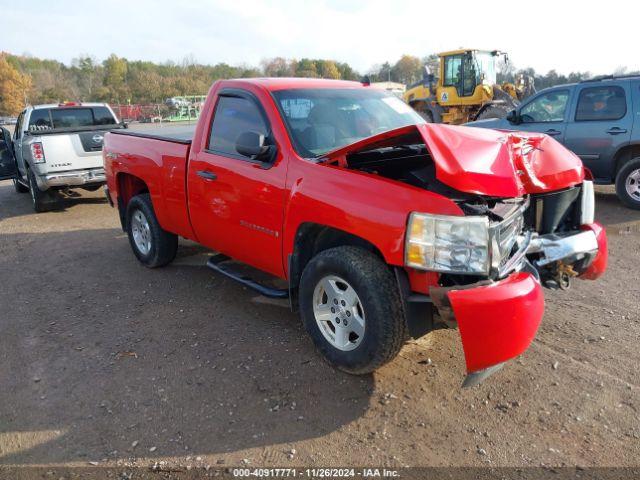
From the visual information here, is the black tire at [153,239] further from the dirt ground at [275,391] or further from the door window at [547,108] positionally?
the door window at [547,108]

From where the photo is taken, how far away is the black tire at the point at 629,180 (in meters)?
7.59

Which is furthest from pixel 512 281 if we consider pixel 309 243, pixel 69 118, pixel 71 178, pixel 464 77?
pixel 464 77

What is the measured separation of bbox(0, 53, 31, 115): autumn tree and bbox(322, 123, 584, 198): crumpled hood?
3287 inches

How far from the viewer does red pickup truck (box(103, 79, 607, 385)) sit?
9.04 feet

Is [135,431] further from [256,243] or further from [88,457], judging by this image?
[256,243]

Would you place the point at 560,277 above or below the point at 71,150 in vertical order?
below

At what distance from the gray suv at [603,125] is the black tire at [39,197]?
27.9 feet

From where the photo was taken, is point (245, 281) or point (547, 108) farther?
point (547, 108)

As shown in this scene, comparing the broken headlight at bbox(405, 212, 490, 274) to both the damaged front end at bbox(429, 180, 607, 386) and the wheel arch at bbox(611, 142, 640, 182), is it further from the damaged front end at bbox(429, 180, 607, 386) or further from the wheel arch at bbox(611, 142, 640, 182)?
the wheel arch at bbox(611, 142, 640, 182)

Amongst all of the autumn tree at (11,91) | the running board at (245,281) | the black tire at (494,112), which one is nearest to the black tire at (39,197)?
the running board at (245,281)

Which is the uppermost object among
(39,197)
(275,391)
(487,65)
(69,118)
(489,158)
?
(487,65)

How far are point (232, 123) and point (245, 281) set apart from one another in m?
1.34

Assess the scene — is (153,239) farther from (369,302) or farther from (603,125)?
(603,125)

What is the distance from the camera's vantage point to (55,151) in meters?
8.40
